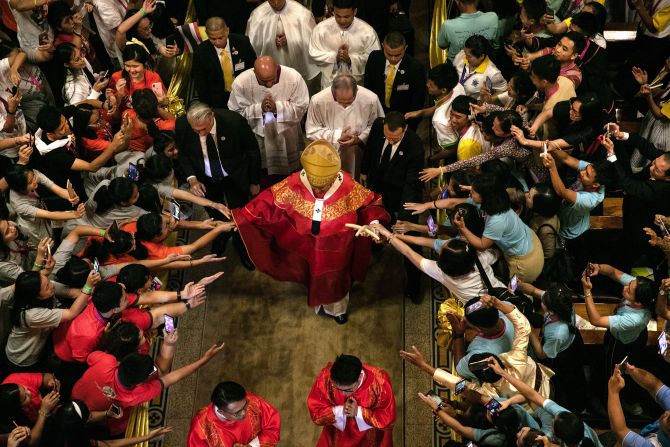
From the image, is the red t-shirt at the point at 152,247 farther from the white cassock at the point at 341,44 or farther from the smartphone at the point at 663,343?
the smartphone at the point at 663,343

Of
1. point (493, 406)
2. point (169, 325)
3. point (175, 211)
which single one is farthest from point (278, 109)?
point (493, 406)

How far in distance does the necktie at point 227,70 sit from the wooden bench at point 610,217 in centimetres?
329

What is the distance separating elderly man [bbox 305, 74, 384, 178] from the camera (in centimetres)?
651

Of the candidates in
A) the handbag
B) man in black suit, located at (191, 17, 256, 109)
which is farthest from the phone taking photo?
man in black suit, located at (191, 17, 256, 109)

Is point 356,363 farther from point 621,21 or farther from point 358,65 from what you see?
point 621,21

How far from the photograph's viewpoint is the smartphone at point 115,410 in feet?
16.4

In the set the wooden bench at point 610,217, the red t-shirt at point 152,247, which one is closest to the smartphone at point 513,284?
the wooden bench at point 610,217

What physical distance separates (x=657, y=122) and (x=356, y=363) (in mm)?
3470

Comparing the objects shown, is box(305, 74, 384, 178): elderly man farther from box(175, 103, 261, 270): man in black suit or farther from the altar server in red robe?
the altar server in red robe

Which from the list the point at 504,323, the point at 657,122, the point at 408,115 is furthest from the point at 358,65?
the point at 504,323

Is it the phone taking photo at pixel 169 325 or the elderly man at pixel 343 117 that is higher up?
the elderly man at pixel 343 117

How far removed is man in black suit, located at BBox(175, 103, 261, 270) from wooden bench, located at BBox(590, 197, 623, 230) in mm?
2718

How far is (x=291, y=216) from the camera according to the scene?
586 cm

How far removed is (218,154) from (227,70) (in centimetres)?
105
